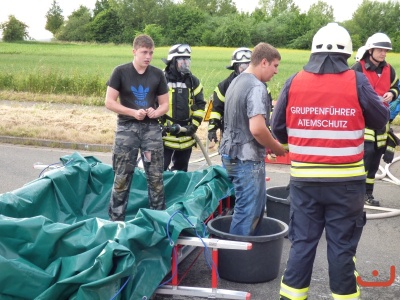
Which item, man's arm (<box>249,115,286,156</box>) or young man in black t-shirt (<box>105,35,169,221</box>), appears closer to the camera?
man's arm (<box>249,115,286,156</box>)

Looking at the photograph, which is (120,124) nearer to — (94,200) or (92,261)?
(94,200)

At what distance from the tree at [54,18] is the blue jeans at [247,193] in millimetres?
118287

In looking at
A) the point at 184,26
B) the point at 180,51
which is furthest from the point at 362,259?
the point at 184,26

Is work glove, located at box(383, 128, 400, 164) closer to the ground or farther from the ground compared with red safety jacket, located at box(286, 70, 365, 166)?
closer to the ground

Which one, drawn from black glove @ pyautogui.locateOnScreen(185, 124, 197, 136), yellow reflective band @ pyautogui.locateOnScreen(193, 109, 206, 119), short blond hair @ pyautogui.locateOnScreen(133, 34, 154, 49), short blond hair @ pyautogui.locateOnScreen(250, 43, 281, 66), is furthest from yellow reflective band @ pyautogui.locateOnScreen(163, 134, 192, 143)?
short blond hair @ pyautogui.locateOnScreen(250, 43, 281, 66)

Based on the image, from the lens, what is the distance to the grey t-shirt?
4.87m

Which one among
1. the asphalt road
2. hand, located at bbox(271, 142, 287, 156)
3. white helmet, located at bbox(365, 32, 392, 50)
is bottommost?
the asphalt road

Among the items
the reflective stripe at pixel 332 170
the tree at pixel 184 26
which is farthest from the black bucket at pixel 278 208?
the tree at pixel 184 26

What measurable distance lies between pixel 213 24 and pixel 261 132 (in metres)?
68.1

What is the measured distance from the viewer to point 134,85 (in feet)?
19.8

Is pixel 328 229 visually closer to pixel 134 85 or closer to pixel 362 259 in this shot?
pixel 362 259

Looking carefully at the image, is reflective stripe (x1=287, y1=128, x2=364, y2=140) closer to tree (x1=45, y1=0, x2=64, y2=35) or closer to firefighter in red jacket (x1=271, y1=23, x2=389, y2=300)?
firefighter in red jacket (x1=271, y1=23, x2=389, y2=300)

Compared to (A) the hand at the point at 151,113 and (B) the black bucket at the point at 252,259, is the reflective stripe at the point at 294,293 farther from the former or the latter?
(A) the hand at the point at 151,113

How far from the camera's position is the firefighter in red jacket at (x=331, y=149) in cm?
397
